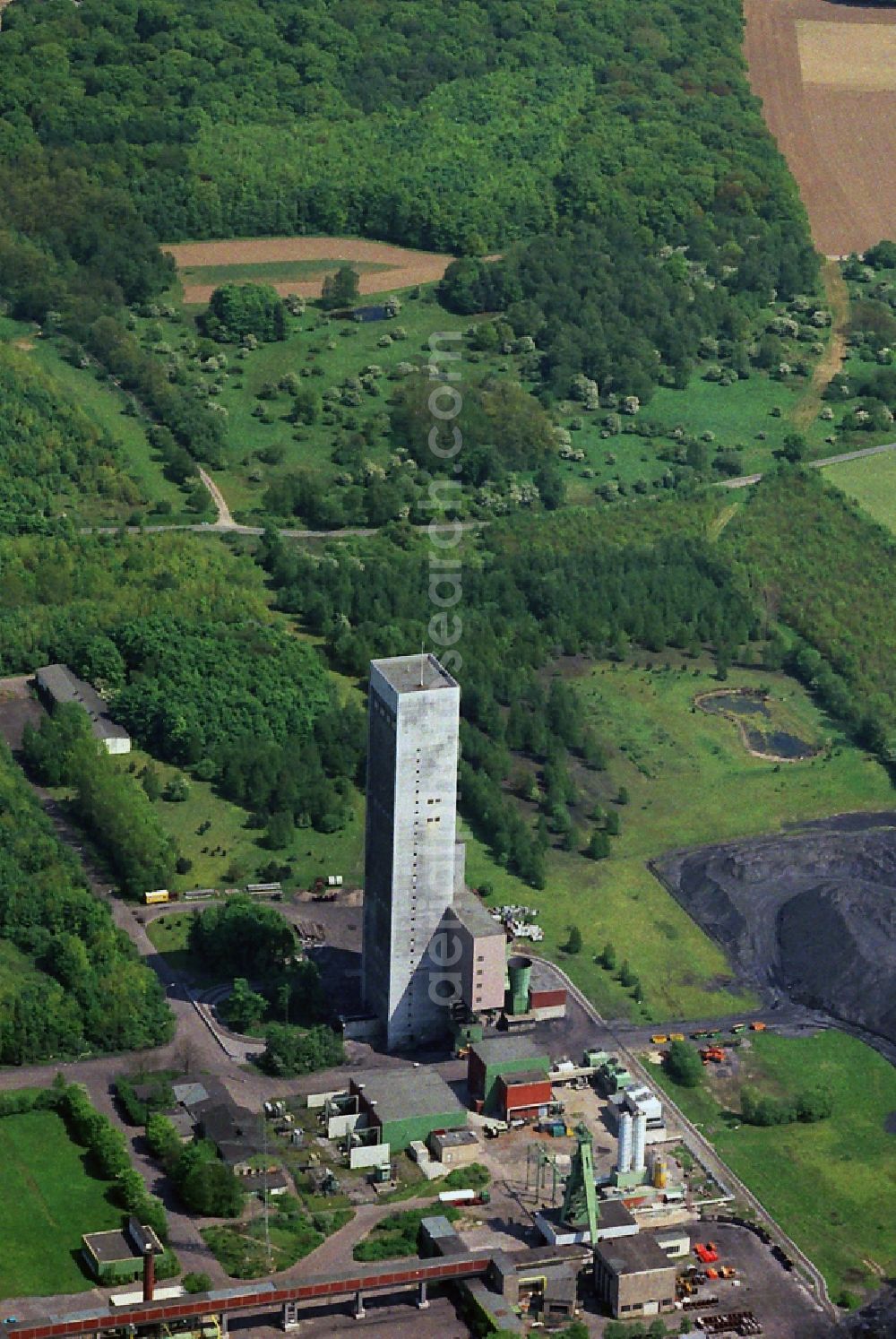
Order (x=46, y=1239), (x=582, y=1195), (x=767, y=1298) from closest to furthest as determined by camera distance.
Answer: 1. (x=767, y=1298)
2. (x=46, y=1239)
3. (x=582, y=1195)

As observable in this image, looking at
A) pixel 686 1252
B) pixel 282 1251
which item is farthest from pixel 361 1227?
pixel 686 1252

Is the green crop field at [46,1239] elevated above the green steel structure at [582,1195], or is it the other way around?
the green steel structure at [582,1195]

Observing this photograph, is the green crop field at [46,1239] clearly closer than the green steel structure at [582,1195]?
Yes

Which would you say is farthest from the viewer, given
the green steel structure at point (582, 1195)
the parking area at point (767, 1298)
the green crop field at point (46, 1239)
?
the green steel structure at point (582, 1195)

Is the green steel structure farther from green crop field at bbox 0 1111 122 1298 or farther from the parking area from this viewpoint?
green crop field at bbox 0 1111 122 1298

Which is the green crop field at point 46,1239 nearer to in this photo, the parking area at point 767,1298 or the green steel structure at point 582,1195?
the green steel structure at point 582,1195

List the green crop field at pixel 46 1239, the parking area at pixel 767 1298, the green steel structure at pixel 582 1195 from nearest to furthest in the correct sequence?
1. the green crop field at pixel 46 1239
2. the parking area at pixel 767 1298
3. the green steel structure at pixel 582 1195

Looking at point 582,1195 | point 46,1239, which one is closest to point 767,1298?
point 582,1195

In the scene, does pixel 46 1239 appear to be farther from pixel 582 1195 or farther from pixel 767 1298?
pixel 767 1298

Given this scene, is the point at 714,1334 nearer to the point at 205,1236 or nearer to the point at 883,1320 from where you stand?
the point at 883,1320

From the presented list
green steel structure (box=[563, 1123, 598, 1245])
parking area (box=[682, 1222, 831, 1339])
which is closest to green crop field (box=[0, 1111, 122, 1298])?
green steel structure (box=[563, 1123, 598, 1245])

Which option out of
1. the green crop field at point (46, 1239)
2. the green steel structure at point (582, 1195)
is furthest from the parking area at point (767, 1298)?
the green crop field at point (46, 1239)

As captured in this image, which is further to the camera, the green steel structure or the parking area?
the green steel structure
